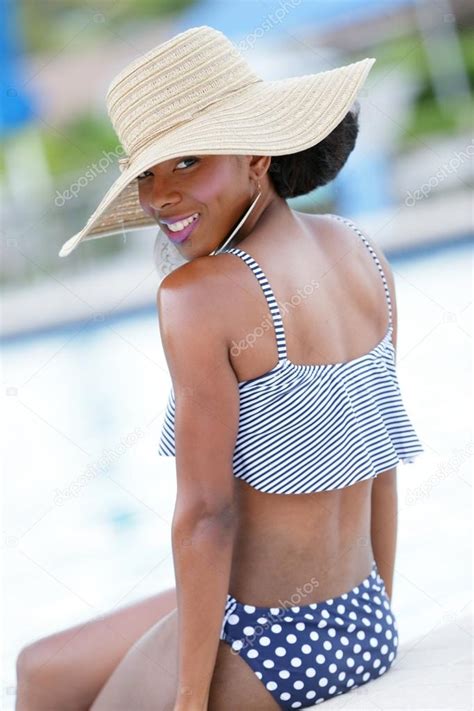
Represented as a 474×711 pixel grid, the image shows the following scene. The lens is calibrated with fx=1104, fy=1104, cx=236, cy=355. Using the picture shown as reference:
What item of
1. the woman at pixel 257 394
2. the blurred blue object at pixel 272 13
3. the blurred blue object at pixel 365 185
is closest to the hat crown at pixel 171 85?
the woman at pixel 257 394

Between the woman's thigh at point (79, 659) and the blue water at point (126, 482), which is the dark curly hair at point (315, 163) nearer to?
the woman's thigh at point (79, 659)

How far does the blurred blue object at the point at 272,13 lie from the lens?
1166 cm

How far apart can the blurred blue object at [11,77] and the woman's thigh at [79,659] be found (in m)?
9.31

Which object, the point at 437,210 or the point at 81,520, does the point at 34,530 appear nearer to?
the point at 81,520

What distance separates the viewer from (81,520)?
456cm

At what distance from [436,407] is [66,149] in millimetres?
10230

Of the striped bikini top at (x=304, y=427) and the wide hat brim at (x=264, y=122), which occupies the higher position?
the wide hat brim at (x=264, y=122)

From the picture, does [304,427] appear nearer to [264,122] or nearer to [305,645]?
[305,645]

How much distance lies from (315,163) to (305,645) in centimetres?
75

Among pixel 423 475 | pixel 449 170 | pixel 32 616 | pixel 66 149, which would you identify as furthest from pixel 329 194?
pixel 32 616

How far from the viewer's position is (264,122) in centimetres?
161

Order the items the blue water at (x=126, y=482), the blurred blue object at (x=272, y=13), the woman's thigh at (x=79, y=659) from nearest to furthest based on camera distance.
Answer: the woman's thigh at (x=79, y=659) → the blue water at (x=126, y=482) → the blurred blue object at (x=272, y=13)

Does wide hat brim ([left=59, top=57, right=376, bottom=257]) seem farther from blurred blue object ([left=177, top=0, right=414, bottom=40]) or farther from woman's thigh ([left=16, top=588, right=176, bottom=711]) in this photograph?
blurred blue object ([left=177, top=0, right=414, bottom=40])

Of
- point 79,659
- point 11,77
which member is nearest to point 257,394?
point 79,659
